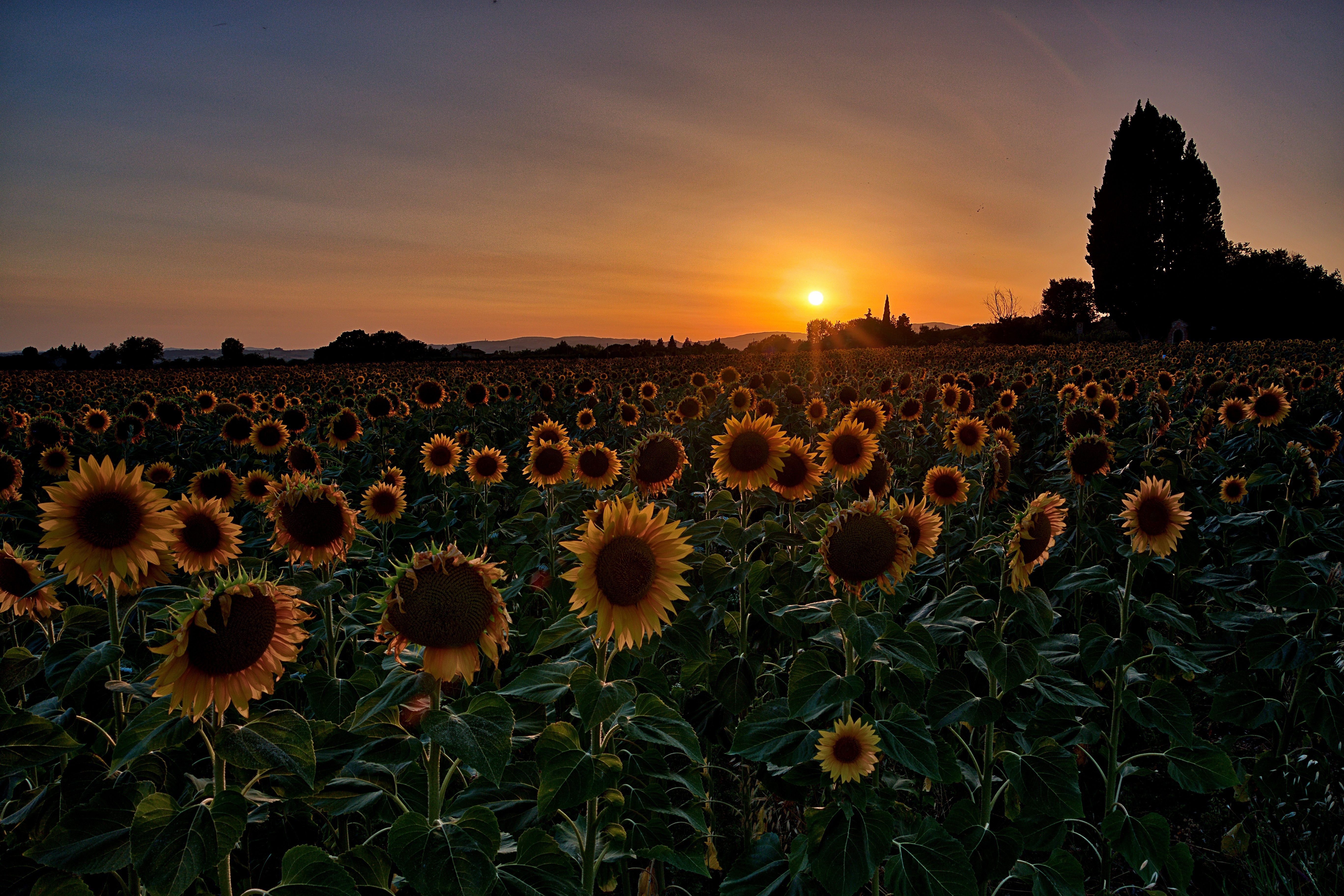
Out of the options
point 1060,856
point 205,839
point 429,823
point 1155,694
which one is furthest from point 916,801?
point 205,839

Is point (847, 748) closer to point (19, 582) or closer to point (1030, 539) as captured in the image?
point (1030, 539)

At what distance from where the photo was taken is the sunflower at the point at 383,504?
16.1ft

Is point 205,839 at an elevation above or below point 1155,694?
above

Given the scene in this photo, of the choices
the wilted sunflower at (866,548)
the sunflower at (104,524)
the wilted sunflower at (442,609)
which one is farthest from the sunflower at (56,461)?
the wilted sunflower at (866,548)

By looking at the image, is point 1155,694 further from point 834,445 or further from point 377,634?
point 377,634

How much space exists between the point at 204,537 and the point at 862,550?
2.60m

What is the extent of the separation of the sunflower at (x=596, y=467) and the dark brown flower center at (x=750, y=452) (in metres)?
1.49

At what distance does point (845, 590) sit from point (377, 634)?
1.73 meters

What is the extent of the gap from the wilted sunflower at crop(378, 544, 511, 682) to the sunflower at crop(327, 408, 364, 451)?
6699 mm

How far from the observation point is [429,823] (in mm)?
1777

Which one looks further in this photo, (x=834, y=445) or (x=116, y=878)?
(x=834, y=445)

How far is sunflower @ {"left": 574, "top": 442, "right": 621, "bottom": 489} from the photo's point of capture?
506 cm

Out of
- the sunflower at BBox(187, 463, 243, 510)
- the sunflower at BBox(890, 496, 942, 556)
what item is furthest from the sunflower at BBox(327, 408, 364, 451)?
the sunflower at BBox(890, 496, 942, 556)

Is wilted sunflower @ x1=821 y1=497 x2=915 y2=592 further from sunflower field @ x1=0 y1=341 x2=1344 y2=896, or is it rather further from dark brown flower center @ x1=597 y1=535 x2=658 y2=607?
dark brown flower center @ x1=597 y1=535 x2=658 y2=607
